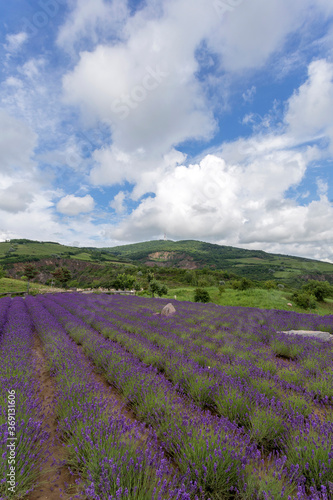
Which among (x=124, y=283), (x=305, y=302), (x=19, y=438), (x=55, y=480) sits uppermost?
(x=19, y=438)

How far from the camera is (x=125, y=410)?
9.54 feet

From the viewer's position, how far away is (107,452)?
1.69 meters

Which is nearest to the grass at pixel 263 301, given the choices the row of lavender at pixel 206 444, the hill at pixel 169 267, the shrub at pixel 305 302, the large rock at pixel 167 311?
the shrub at pixel 305 302

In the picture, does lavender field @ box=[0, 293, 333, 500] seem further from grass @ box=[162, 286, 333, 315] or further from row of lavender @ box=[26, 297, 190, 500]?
grass @ box=[162, 286, 333, 315]

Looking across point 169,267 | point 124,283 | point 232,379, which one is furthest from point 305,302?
point 169,267

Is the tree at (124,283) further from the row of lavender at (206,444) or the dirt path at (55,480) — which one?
the dirt path at (55,480)

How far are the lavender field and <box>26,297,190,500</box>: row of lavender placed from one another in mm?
12

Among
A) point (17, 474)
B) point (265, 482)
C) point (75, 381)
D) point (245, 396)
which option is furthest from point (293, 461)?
point (75, 381)

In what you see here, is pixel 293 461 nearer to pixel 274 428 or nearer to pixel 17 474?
pixel 274 428

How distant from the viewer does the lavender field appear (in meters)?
1.54

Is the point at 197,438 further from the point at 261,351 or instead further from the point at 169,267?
the point at 169,267

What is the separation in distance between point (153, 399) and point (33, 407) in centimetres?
133

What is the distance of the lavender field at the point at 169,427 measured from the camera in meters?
1.54

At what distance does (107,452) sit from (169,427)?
76 cm
